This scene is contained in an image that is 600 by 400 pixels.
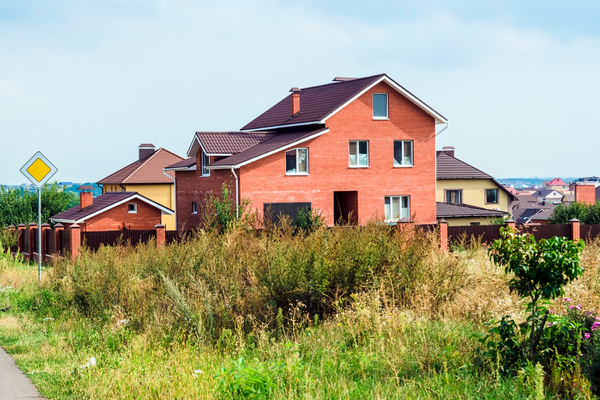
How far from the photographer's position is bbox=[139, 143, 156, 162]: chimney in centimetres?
6162

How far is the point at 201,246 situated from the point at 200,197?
24469 millimetres

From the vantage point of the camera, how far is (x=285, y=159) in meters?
32.9

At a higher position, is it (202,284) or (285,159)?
(285,159)

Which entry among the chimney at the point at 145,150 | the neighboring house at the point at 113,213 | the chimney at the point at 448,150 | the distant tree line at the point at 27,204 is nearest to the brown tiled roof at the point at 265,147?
the neighboring house at the point at 113,213

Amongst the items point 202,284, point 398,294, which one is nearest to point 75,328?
point 202,284

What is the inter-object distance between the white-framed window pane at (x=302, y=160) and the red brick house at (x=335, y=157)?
0.18 ft

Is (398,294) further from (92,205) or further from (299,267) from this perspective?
(92,205)

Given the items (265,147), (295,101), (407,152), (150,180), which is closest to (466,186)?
(407,152)

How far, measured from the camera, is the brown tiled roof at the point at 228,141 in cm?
3434

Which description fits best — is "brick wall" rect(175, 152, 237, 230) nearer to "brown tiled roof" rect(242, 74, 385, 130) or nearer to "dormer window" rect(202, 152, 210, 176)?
"dormer window" rect(202, 152, 210, 176)

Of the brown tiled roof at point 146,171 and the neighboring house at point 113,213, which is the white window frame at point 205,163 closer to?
the neighboring house at point 113,213

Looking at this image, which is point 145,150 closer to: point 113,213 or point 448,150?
point 113,213

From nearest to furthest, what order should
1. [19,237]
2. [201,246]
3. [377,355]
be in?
[377,355] → [201,246] → [19,237]

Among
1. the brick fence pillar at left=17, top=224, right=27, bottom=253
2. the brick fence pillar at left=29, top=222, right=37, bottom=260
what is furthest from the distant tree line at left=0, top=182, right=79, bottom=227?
the brick fence pillar at left=29, top=222, right=37, bottom=260
